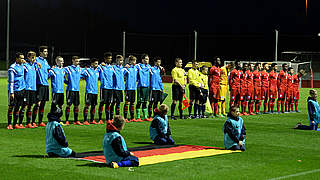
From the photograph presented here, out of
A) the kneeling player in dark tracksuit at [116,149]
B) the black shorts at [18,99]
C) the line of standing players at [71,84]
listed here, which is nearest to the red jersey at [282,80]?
the line of standing players at [71,84]

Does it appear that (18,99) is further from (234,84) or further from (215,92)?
(234,84)

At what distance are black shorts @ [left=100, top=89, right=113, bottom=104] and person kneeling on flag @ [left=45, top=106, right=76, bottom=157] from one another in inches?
256

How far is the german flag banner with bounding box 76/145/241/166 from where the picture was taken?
30.9ft

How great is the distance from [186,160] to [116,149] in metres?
1.49

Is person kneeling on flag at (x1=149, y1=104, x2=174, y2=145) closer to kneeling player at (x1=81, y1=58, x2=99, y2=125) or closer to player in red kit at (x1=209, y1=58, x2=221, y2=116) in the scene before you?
kneeling player at (x1=81, y1=58, x2=99, y2=125)

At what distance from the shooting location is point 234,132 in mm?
10625

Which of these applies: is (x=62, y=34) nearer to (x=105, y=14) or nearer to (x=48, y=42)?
(x=48, y=42)

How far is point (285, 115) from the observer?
66.1ft

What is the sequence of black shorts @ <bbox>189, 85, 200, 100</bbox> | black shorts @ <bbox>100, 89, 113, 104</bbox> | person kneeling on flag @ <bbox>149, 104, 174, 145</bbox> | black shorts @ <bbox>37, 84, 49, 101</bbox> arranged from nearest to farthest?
person kneeling on flag @ <bbox>149, 104, 174, 145</bbox> < black shorts @ <bbox>37, 84, 49, 101</bbox> < black shorts @ <bbox>100, 89, 113, 104</bbox> < black shorts @ <bbox>189, 85, 200, 100</bbox>

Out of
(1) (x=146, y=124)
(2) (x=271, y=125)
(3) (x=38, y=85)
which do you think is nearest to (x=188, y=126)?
(1) (x=146, y=124)

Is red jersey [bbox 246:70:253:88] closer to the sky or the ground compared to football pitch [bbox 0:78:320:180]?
closer to the sky

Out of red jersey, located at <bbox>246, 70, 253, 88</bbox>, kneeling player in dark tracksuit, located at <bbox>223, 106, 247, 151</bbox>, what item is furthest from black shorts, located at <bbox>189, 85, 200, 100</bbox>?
kneeling player in dark tracksuit, located at <bbox>223, 106, 247, 151</bbox>

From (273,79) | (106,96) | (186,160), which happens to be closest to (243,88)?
(273,79)

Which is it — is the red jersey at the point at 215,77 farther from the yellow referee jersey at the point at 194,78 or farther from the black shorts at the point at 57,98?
the black shorts at the point at 57,98
